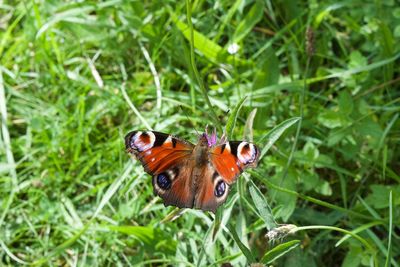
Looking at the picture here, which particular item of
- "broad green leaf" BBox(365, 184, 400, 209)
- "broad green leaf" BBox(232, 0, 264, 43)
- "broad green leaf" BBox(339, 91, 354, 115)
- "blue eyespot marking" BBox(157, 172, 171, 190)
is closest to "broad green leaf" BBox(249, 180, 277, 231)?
"blue eyespot marking" BBox(157, 172, 171, 190)

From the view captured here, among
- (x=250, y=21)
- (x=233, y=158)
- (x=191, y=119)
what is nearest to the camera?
(x=233, y=158)

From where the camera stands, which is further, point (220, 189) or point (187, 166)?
point (187, 166)

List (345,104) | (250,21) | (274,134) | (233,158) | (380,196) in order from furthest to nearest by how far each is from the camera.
Result: (250,21)
(345,104)
(380,196)
(274,134)
(233,158)

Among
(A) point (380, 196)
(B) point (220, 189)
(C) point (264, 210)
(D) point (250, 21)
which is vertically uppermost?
(D) point (250, 21)

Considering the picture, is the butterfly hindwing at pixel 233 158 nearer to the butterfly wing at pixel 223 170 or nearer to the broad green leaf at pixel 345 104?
the butterfly wing at pixel 223 170

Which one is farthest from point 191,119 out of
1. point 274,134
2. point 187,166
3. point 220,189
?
point 220,189

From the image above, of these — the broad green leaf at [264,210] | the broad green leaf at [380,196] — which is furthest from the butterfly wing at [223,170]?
the broad green leaf at [380,196]

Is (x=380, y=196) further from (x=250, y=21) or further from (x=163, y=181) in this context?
(x=250, y=21)

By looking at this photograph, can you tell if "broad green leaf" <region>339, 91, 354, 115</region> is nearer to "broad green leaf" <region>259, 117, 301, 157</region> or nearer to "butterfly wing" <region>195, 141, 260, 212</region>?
"broad green leaf" <region>259, 117, 301, 157</region>

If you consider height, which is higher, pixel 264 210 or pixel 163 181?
pixel 163 181
